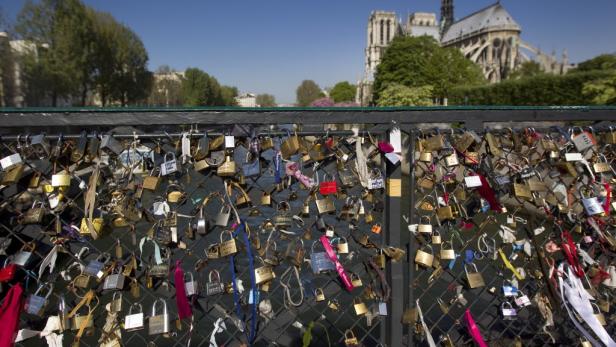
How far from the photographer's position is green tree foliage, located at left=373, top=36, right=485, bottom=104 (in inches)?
2010

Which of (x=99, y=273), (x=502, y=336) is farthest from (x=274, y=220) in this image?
(x=502, y=336)

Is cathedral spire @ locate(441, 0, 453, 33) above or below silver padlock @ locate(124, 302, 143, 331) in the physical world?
above

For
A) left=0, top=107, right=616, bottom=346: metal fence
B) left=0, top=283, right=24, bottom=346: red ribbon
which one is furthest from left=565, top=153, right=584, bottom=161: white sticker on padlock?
left=0, top=283, right=24, bottom=346: red ribbon

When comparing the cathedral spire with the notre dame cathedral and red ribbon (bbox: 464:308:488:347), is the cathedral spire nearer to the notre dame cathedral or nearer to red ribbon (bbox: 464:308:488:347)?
the notre dame cathedral

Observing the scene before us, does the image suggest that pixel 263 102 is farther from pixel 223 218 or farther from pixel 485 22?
pixel 485 22

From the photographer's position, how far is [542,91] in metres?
29.0

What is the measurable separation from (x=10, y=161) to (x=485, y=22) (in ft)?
326

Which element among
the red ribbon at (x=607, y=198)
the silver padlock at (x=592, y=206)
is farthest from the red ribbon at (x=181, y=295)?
the red ribbon at (x=607, y=198)

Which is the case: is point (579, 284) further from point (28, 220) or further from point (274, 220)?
point (28, 220)

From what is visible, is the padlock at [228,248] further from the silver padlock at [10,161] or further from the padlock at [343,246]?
the silver padlock at [10,161]

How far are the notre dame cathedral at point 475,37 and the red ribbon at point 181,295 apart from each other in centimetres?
6818

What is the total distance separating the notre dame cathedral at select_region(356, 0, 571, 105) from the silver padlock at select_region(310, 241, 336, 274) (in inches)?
2675

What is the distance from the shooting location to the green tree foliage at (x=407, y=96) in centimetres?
4421

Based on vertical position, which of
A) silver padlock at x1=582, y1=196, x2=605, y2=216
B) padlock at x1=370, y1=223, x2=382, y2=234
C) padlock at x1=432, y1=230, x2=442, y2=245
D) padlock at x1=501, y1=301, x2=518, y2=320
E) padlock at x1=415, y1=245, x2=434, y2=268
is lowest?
padlock at x1=501, y1=301, x2=518, y2=320
